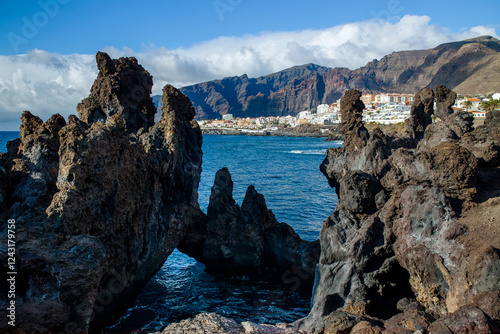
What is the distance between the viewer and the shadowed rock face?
930 centimetres

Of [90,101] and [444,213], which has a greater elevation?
[90,101]

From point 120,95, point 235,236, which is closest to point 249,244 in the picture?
point 235,236

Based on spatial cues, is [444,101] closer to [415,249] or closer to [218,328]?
[415,249]

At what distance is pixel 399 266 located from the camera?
1102 centimetres

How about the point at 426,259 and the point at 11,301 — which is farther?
the point at 426,259

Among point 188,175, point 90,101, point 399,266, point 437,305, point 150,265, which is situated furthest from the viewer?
point 90,101

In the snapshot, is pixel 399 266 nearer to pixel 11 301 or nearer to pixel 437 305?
pixel 437 305

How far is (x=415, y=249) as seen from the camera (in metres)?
9.73

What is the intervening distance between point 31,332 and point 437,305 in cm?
1012

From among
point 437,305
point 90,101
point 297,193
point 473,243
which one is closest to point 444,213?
point 473,243

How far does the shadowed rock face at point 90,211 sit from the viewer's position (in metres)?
9.30

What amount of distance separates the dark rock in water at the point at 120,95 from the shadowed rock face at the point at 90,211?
3.67m

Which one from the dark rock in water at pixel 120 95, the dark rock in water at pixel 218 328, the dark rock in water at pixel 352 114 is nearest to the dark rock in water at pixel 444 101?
the dark rock in water at pixel 352 114

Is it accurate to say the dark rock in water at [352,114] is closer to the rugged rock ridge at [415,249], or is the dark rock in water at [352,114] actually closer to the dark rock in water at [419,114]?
the dark rock in water at [419,114]
